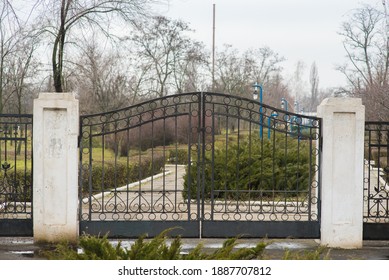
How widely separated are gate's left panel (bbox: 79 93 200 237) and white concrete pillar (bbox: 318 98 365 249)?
1.91 metres

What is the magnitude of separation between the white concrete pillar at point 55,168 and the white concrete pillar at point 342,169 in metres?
3.65

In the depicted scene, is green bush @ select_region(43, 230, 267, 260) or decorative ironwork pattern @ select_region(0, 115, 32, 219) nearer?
green bush @ select_region(43, 230, 267, 260)

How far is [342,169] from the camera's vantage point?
33.5 ft

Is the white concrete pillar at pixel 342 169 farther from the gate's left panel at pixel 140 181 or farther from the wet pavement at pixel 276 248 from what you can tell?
the gate's left panel at pixel 140 181

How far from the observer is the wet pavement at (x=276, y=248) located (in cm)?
963

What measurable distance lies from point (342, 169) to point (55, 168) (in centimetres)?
416

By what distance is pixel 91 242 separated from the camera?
5832 mm

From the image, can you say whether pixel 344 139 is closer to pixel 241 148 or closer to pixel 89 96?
pixel 241 148

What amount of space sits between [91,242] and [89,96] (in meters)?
24.3

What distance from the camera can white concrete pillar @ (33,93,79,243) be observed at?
398 inches

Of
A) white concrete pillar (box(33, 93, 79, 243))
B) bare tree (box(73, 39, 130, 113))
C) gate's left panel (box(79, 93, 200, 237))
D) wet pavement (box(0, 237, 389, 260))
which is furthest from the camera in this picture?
bare tree (box(73, 39, 130, 113))

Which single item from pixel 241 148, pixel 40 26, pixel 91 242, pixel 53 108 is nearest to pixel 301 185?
pixel 241 148

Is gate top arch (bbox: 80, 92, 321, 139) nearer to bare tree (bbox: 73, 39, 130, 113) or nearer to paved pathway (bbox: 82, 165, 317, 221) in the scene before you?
paved pathway (bbox: 82, 165, 317, 221)

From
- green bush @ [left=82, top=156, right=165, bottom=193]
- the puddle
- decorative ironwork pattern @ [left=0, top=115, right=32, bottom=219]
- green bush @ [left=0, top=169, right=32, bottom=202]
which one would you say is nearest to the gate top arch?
decorative ironwork pattern @ [left=0, top=115, right=32, bottom=219]
